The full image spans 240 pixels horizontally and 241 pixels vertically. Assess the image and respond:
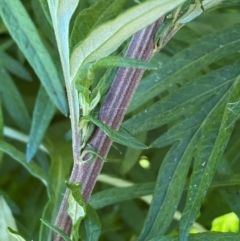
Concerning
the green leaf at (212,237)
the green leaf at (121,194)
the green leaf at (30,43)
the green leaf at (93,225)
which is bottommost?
the green leaf at (121,194)

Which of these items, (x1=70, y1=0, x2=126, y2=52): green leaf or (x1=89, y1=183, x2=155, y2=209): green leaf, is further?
(x1=89, y1=183, x2=155, y2=209): green leaf

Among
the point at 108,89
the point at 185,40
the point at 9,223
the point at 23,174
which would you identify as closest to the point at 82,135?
the point at 108,89

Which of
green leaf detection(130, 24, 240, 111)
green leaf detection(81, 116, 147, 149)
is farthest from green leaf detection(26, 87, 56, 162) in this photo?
green leaf detection(81, 116, 147, 149)

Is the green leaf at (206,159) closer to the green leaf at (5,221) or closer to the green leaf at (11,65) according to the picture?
the green leaf at (5,221)

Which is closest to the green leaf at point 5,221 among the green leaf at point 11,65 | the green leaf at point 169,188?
the green leaf at point 169,188

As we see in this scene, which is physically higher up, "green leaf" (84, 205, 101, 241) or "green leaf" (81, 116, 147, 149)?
"green leaf" (81, 116, 147, 149)

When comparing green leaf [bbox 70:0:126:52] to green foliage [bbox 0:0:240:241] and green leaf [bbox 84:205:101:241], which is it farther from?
green leaf [bbox 84:205:101:241]

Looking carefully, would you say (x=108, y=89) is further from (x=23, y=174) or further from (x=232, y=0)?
(x=23, y=174)
